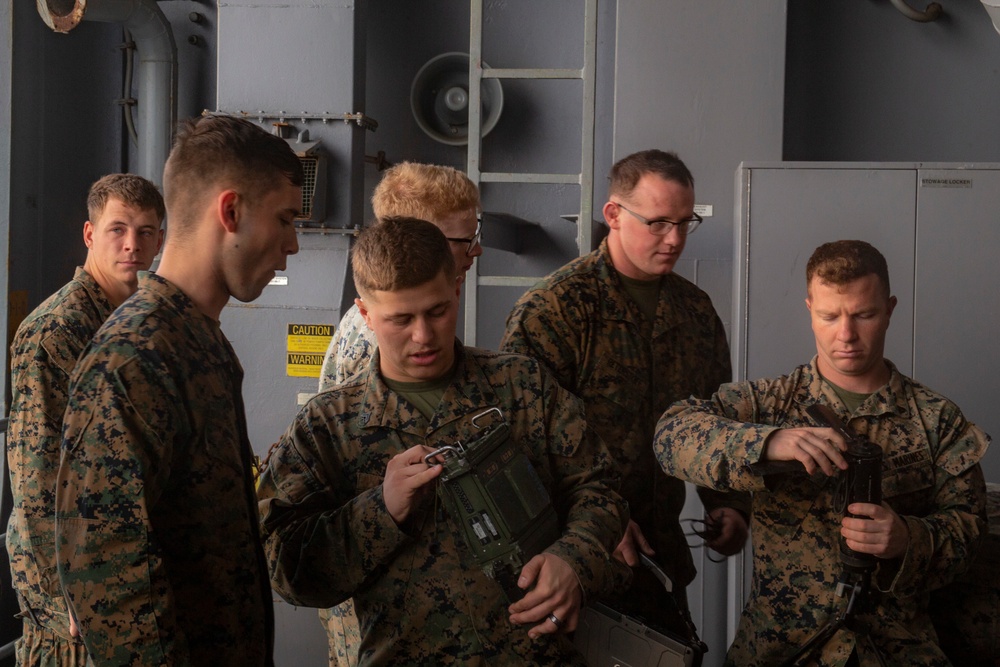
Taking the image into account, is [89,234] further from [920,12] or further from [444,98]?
[920,12]

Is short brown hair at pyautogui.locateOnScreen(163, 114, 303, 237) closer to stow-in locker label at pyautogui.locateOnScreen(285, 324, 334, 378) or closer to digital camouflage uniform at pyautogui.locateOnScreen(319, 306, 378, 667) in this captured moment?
digital camouflage uniform at pyautogui.locateOnScreen(319, 306, 378, 667)

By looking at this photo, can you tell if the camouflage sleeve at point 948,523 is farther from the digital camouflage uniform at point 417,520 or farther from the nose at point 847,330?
the digital camouflage uniform at point 417,520

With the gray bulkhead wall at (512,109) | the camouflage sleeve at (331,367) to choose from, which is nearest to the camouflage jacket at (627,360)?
the camouflage sleeve at (331,367)

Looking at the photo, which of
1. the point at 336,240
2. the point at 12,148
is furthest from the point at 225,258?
the point at 12,148

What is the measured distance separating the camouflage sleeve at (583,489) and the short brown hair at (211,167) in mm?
632

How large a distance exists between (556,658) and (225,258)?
0.87 m

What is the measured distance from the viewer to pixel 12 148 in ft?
12.6

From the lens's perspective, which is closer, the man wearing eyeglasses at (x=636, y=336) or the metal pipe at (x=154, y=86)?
the man wearing eyeglasses at (x=636, y=336)

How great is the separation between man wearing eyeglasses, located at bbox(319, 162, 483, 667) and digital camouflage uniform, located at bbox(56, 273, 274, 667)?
0.72 m

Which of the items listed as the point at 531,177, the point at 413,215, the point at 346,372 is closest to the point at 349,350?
the point at 346,372

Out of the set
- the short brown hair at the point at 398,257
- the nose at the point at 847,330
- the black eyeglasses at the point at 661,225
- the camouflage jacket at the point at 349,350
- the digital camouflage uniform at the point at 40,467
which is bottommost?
the digital camouflage uniform at the point at 40,467

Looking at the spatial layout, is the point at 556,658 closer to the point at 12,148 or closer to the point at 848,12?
the point at 12,148

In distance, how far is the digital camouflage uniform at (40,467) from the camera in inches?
86.0

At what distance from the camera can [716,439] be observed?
187 cm
